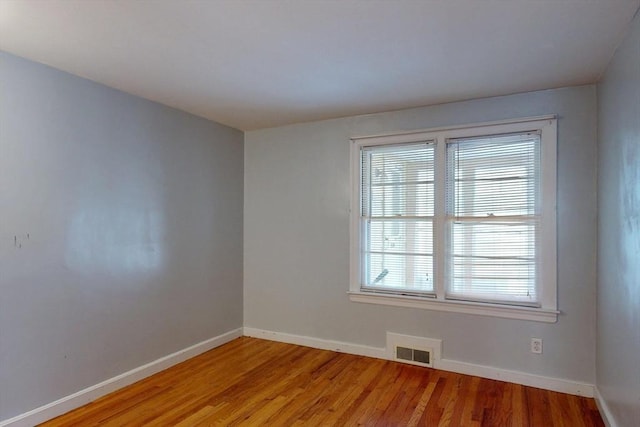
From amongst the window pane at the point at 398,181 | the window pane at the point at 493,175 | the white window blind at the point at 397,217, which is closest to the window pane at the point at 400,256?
the white window blind at the point at 397,217

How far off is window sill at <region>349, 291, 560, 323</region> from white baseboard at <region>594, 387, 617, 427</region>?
551mm

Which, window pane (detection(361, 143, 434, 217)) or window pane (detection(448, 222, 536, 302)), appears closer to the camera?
window pane (detection(448, 222, 536, 302))

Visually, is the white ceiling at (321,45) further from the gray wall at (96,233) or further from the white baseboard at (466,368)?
the white baseboard at (466,368)

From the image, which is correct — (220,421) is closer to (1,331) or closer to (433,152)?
Answer: (1,331)

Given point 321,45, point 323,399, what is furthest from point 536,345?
point 321,45

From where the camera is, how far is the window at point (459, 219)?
9.78 ft

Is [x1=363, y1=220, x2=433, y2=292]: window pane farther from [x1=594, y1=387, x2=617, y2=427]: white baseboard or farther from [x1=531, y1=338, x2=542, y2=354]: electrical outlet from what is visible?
[x1=594, y1=387, x2=617, y2=427]: white baseboard

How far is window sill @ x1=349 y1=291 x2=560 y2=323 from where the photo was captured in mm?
2960

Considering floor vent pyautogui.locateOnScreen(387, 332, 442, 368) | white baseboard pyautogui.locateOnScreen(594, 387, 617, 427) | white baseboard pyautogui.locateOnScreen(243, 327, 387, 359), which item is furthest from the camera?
white baseboard pyautogui.locateOnScreen(243, 327, 387, 359)

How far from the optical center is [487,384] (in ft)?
9.95

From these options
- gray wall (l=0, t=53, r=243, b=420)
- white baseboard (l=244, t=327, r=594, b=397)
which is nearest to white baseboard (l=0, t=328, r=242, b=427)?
gray wall (l=0, t=53, r=243, b=420)

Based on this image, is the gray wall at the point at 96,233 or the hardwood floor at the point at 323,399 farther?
the hardwood floor at the point at 323,399

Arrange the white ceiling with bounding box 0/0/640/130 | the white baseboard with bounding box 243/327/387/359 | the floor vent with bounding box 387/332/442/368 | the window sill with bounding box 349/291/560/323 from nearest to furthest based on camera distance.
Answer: the white ceiling with bounding box 0/0/640/130, the window sill with bounding box 349/291/560/323, the floor vent with bounding box 387/332/442/368, the white baseboard with bounding box 243/327/387/359

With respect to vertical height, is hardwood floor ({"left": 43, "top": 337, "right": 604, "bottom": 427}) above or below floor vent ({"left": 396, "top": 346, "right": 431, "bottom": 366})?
below
